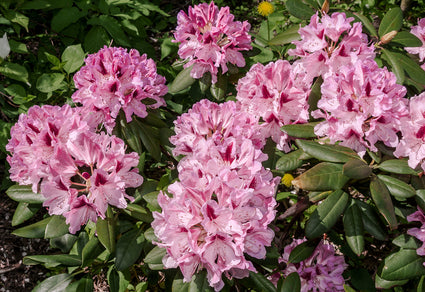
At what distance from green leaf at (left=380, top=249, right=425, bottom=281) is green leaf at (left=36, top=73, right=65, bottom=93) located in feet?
5.54

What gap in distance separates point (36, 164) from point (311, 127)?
812 mm

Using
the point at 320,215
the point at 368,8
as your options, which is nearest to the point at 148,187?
the point at 320,215

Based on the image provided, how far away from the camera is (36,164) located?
1.25 m

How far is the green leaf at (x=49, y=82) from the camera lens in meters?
2.21

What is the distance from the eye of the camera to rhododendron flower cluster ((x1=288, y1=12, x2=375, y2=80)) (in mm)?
1355

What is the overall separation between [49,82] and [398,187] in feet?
5.61

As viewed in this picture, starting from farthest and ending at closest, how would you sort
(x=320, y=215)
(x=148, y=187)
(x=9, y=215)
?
1. (x=9, y=215)
2. (x=148, y=187)
3. (x=320, y=215)

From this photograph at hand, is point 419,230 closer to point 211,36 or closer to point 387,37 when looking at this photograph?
point 387,37

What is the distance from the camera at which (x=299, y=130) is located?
4.44 ft

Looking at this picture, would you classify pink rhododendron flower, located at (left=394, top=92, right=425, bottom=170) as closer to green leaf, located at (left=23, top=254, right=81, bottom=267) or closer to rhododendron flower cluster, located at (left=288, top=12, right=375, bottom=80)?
rhododendron flower cluster, located at (left=288, top=12, right=375, bottom=80)

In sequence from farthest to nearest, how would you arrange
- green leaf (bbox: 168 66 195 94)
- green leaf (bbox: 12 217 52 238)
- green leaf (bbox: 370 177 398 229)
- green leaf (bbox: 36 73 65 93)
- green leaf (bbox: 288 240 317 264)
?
green leaf (bbox: 36 73 65 93), green leaf (bbox: 168 66 195 94), green leaf (bbox: 288 240 317 264), green leaf (bbox: 12 217 52 238), green leaf (bbox: 370 177 398 229)

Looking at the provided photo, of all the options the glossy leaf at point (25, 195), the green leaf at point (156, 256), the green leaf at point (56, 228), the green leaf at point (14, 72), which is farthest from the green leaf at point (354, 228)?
the green leaf at point (14, 72)

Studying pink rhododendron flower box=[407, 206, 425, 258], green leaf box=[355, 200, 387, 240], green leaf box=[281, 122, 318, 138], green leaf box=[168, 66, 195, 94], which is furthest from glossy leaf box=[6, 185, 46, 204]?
pink rhododendron flower box=[407, 206, 425, 258]

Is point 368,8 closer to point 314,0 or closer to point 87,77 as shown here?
point 314,0
